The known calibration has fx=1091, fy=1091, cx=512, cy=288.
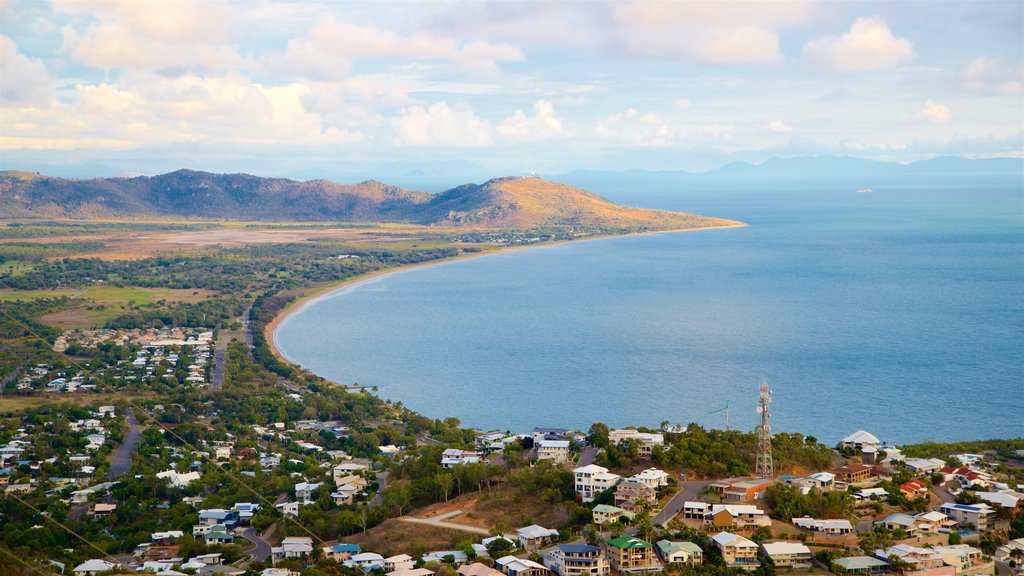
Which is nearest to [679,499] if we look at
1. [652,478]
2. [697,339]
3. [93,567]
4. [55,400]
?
[652,478]

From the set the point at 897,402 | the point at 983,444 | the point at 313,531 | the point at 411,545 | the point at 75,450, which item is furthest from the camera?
the point at 897,402

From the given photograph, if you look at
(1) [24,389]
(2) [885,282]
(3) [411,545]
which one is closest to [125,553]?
(3) [411,545]

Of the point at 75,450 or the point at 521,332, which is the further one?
the point at 521,332

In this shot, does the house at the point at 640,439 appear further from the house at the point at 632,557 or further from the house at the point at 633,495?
the house at the point at 632,557

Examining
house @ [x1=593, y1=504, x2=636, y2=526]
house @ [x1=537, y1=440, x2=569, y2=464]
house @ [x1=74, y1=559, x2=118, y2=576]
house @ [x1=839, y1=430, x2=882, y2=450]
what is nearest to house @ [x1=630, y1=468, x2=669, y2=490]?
house @ [x1=593, y1=504, x2=636, y2=526]

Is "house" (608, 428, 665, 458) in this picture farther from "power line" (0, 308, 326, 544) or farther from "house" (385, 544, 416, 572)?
"power line" (0, 308, 326, 544)

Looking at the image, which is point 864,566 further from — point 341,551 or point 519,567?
point 341,551

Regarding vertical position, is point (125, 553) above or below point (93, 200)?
below

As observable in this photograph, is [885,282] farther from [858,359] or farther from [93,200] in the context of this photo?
[93,200]
